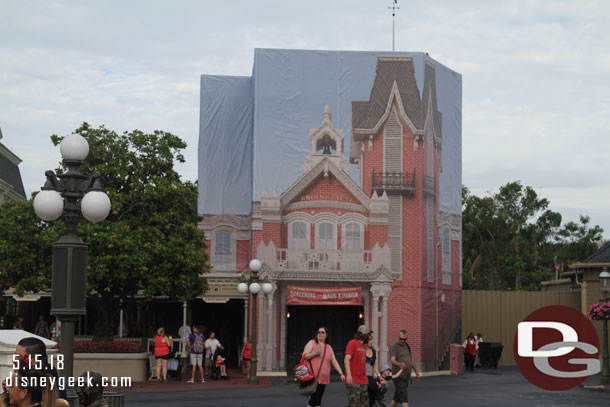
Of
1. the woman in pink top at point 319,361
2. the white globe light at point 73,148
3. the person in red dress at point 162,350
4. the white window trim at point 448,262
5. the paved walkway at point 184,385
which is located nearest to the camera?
the white globe light at point 73,148

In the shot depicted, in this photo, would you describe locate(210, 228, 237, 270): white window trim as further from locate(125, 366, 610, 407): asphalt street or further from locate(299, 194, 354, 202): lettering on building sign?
locate(125, 366, 610, 407): asphalt street

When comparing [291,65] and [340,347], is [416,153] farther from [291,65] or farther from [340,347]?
[340,347]

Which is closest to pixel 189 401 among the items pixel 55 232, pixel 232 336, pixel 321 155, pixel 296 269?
pixel 55 232

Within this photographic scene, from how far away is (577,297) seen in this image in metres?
39.8

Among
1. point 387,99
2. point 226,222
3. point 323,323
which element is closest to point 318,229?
point 323,323

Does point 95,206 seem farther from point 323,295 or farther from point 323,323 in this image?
point 323,323

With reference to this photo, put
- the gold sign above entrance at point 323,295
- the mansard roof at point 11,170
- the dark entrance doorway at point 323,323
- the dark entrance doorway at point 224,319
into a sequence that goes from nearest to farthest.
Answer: the gold sign above entrance at point 323,295
the dark entrance doorway at point 323,323
the dark entrance doorway at point 224,319
the mansard roof at point 11,170

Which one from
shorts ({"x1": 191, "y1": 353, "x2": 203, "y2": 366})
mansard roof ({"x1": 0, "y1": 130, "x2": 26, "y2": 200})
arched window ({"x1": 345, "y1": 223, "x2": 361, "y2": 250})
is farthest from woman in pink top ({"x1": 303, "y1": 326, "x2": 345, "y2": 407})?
mansard roof ({"x1": 0, "y1": 130, "x2": 26, "y2": 200})

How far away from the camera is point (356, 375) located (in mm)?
13516

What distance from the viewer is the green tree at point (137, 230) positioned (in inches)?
1027

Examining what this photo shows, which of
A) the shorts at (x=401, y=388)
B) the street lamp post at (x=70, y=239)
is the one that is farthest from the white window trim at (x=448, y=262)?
the street lamp post at (x=70, y=239)

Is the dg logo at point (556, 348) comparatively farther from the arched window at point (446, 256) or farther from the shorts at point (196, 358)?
the shorts at point (196, 358)

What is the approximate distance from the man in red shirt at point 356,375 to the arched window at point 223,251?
22.2 metres

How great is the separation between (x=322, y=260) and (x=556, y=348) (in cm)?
951
